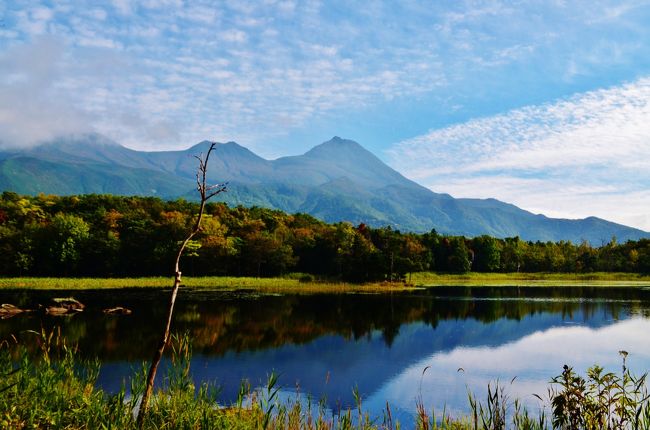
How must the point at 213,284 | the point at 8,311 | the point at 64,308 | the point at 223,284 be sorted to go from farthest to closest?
the point at 223,284 < the point at 213,284 < the point at 64,308 < the point at 8,311

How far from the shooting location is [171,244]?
282ft

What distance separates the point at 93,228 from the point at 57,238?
405 inches

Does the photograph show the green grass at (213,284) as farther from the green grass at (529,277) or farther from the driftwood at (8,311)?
the green grass at (529,277)

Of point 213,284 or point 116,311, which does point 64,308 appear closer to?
point 116,311

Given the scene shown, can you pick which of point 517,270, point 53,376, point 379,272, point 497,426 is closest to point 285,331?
point 53,376

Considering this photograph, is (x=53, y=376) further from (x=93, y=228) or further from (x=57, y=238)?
(x=93, y=228)

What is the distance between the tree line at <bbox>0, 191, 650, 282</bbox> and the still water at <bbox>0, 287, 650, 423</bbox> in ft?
96.9

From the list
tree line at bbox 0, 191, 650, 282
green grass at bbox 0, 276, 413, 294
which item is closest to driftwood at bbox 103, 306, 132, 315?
green grass at bbox 0, 276, 413, 294

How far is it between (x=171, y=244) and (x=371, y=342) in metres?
61.1

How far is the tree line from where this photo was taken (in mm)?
81688

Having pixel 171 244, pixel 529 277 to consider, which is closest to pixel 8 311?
pixel 171 244

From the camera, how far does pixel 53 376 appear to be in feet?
33.6

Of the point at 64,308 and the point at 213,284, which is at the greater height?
the point at 64,308

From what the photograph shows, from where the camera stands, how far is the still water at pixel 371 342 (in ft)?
71.5
